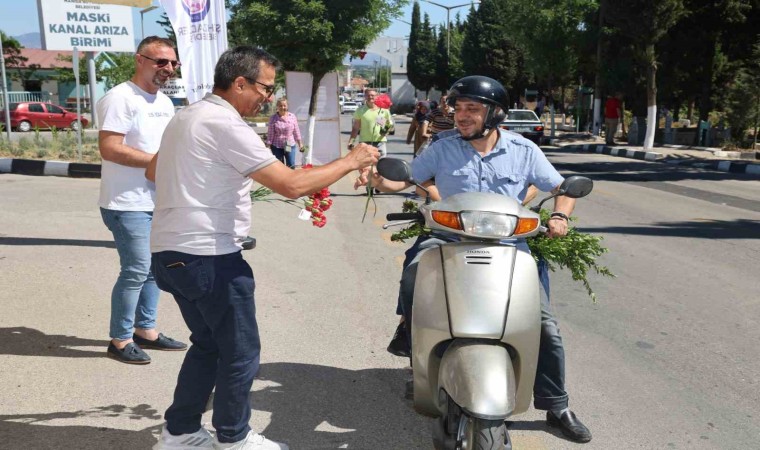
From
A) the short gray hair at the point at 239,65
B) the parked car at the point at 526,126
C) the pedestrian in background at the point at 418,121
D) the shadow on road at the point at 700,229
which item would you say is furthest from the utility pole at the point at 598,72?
the short gray hair at the point at 239,65

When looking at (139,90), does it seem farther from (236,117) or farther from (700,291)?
(700,291)

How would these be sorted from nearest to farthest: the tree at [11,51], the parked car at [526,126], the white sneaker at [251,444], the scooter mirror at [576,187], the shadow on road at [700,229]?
1. the white sneaker at [251,444]
2. the scooter mirror at [576,187]
3. the shadow on road at [700,229]
4. the parked car at [526,126]
5. the tree at [11,51]

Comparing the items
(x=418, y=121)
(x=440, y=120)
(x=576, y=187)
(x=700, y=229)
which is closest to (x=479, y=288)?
(x=576, y=187)

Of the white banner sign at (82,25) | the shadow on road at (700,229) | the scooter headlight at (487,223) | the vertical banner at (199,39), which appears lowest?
the shadow on road at (700,229)

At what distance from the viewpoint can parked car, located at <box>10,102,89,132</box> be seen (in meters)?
34.1

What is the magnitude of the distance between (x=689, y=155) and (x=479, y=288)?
21241 millimetres

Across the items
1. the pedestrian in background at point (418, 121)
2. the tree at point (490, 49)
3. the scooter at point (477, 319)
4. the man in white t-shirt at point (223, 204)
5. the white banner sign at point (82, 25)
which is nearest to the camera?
the scooter at point (477, 319)

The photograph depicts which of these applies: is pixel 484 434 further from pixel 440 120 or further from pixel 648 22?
pixel 648 22

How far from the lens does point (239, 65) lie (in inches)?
123

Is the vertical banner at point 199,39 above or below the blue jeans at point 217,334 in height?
above

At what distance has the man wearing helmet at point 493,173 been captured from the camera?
137 inches

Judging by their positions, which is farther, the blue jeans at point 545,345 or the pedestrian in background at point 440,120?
the pedestrian in background at point 440,120

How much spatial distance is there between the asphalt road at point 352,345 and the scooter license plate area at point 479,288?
3.37ft

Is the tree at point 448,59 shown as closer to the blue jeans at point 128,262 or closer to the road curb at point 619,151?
the road curb at point 619,151
